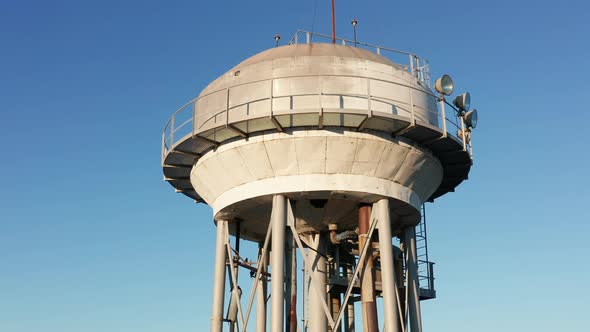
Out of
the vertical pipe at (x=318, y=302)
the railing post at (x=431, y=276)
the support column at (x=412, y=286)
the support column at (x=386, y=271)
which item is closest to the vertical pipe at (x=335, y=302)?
the vertical pipe at (x=318, y=302)

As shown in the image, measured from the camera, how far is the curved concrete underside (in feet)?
54.0

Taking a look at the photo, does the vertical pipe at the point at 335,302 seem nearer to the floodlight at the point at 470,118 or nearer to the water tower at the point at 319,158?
the water tower at the point at 319,158

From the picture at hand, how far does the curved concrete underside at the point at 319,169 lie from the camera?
1647cm

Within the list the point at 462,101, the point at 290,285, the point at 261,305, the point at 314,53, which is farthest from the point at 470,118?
the point at 261,305

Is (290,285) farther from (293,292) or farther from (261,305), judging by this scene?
(261,305)

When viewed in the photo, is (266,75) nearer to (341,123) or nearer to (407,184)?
(341,123)

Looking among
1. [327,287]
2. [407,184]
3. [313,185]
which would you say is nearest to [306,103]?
[313,185]

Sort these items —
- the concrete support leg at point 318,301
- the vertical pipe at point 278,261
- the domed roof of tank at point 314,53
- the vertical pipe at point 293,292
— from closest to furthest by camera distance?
the vertical pipe at point 278,261 → the vertical pipe at point 293,292 → the domed roof of tank at point 314,53 → the concrete support leg at point 318,301

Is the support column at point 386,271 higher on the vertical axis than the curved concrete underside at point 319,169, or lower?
lower

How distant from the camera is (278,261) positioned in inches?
634

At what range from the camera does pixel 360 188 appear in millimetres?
16594

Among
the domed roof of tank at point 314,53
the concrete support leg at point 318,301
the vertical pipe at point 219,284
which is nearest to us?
the vertical pipe at point 219,284

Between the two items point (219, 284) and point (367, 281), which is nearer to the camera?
point (367, 281)

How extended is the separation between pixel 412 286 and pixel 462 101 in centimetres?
528
